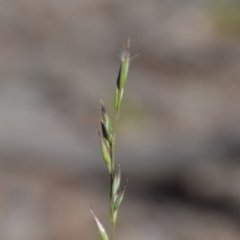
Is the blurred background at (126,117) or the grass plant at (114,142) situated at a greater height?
the grass plant at (114,142)

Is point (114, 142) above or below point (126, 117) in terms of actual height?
above

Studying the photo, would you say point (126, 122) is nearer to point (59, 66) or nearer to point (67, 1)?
point (59, 66)

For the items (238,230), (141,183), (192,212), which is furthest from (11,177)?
(238,230)

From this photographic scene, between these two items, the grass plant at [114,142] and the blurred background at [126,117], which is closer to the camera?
the grass plant at [114,142]

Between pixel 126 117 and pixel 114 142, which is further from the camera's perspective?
pixel 126 117

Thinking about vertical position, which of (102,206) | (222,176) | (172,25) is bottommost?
(102,206)

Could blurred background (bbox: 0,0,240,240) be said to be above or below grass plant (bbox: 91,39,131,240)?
below

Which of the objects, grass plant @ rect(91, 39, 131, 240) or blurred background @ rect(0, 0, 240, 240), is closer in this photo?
grass plant @ rect(91, 39, 131, 240)

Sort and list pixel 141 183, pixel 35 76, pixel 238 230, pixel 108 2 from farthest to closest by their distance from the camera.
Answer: pixel 108 2 < pixel 35 76 < pixel 141 183 < pixel 238 230
